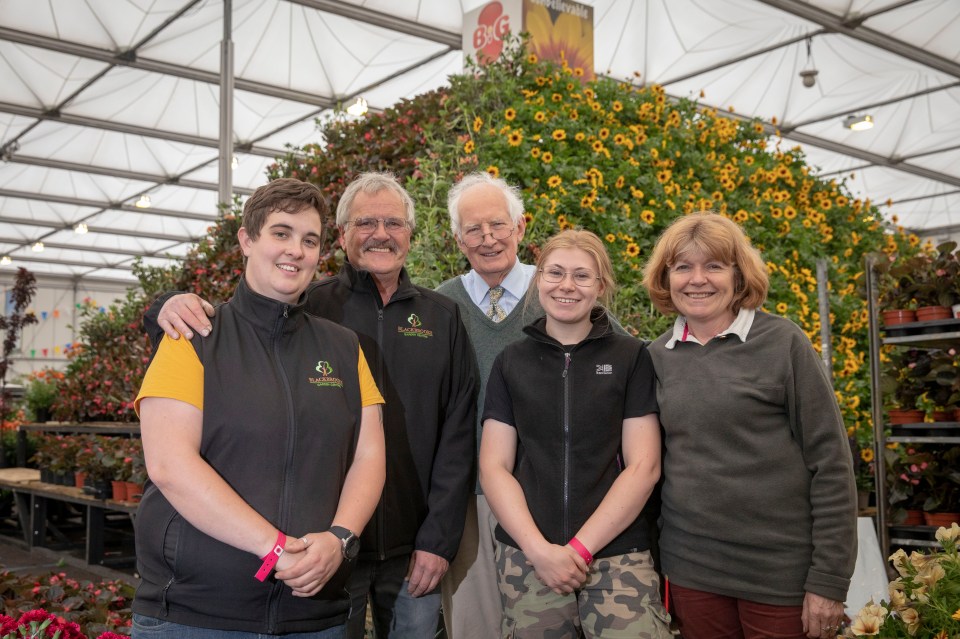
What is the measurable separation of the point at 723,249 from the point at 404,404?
986mm

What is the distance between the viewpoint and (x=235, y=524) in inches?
64.1

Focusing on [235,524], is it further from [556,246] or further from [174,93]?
[174,93]

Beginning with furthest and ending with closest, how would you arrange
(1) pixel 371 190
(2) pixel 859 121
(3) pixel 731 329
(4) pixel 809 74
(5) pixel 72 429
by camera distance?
(2) pixel 859 121, (4) pixel 809 74, (5) pixel 72 429, (1) pixel 371 190, (3) pixel 731 329

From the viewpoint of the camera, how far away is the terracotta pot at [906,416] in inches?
170

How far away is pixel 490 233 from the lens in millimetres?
2574

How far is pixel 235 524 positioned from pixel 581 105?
356 centimetres

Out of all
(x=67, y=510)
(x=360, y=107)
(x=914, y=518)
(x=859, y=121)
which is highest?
(x=859, y=121)

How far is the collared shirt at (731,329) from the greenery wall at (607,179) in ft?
5.41

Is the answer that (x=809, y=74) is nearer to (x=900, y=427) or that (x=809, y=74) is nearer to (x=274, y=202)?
A: (x=900, y=427)

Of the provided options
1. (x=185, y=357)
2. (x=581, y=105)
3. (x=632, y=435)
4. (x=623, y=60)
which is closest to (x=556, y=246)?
(x=632, y=435)

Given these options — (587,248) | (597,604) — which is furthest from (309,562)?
(587,248)

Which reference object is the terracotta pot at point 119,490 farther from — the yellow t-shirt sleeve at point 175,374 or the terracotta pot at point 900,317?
the terracotta pot at point 900,317

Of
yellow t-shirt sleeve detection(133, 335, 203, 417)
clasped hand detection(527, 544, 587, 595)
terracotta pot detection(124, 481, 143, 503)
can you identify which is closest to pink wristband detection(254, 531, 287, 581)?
yellow t-shirt sleeve detection(133, 335, 203, 417)

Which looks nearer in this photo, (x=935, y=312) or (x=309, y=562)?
(x=309, y=562)
